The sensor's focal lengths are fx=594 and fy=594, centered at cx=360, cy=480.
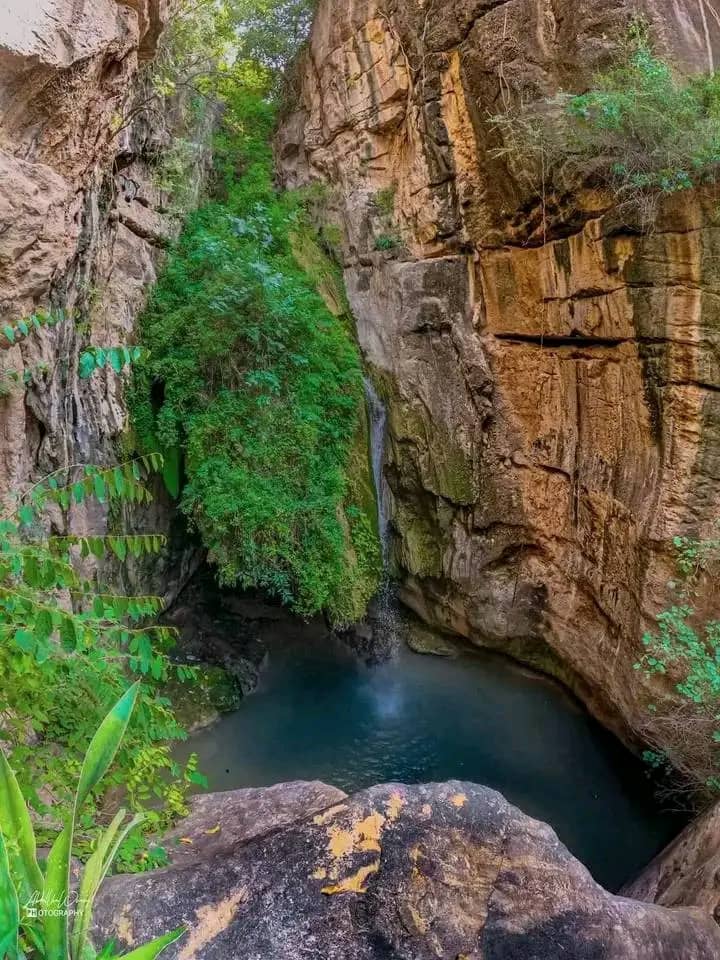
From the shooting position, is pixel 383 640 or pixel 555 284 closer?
pixel 555 284

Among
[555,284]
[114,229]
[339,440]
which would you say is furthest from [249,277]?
[555,284]

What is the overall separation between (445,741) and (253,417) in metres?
4.48

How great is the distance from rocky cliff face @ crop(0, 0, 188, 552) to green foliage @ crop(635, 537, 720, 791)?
5156 mm

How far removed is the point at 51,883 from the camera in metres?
1.70

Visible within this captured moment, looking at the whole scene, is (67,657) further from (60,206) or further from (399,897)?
(60,206)

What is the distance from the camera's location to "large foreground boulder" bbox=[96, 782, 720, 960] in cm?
291

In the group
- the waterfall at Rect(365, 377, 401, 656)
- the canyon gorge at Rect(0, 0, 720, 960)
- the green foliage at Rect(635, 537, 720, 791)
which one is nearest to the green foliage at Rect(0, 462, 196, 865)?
the canyon gorge at Rect(0, 0, 720, 960)

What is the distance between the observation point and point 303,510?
679 centimetres

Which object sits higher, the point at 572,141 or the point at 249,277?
the point at 572,141

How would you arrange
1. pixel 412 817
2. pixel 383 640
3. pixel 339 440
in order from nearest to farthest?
1. pixel 412 817
2. pixel 339 440
3. pixel 383 640

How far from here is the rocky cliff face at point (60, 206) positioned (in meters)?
3.55

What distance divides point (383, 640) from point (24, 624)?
661 centimetres

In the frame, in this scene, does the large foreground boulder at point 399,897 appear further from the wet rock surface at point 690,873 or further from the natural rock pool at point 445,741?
the natural rock pool at point 445,741

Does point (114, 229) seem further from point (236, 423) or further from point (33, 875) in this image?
point (33, 875)
